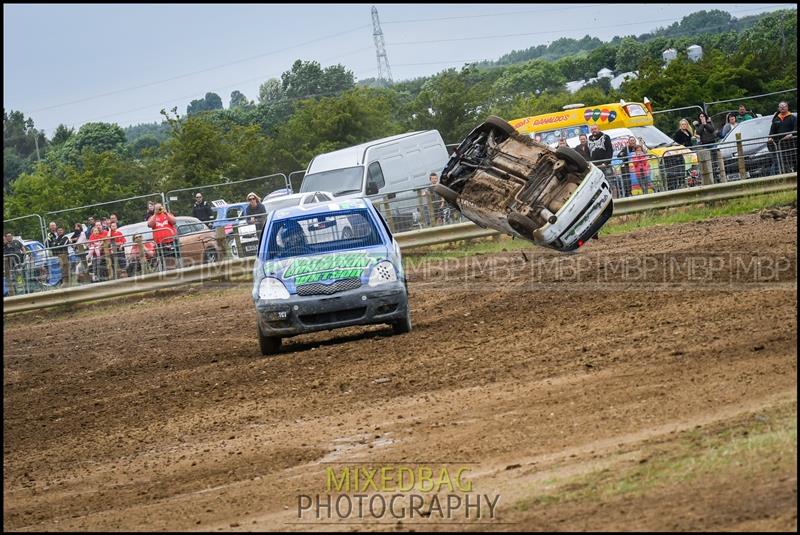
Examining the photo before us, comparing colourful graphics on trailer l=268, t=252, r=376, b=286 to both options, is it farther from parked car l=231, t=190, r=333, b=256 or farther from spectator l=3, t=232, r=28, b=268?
spectator l=3, t=232, r=28, b=268

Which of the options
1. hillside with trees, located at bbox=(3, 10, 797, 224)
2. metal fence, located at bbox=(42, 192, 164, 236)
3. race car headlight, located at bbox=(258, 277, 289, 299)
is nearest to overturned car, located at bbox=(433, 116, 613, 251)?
race car headlight, located at bbox=(258, 277, 289, 299)

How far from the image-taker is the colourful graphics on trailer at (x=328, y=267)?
525 inches

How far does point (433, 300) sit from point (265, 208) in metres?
9.84

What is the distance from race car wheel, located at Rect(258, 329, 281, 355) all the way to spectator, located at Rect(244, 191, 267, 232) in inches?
395

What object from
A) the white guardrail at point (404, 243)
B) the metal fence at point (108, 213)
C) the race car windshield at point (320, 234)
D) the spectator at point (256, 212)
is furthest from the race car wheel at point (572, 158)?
the metal fence at point (108, 213)

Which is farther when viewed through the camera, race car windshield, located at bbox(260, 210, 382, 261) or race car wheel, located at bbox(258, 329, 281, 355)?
race car windshield, located at bbox(260, 210, 382, 261)

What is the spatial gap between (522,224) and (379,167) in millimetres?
12209

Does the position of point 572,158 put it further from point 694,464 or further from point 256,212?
point 256,212

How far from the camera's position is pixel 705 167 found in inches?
880

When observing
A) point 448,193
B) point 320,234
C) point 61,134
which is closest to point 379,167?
point 448,193

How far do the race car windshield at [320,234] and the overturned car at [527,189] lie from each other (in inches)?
73.7

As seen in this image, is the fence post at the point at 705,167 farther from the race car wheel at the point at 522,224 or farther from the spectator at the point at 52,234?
the spectator at the point at 52,234

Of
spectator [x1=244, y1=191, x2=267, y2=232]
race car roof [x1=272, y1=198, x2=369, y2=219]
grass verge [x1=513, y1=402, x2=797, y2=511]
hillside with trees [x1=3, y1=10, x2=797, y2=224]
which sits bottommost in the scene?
grass verge [x1=513, y1=402, x2=797, y2=511]

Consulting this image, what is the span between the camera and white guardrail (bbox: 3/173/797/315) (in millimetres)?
21859
